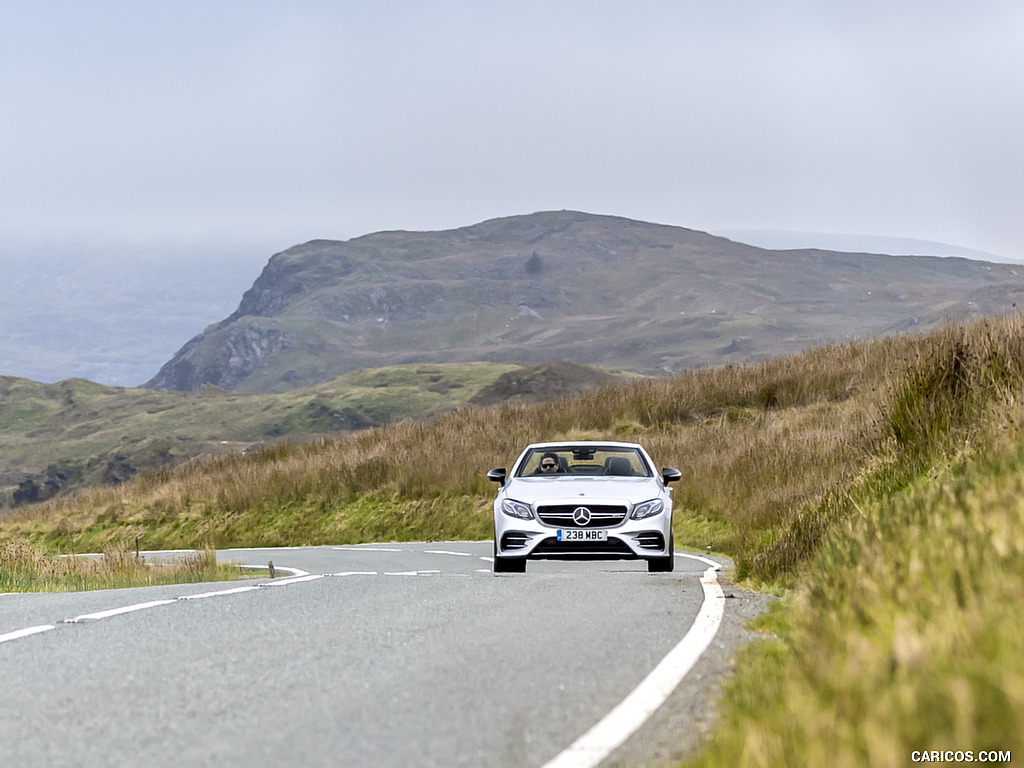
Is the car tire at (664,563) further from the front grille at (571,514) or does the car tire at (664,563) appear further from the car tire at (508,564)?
the car tire at (508,564)

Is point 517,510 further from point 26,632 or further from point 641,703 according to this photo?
point 641,703

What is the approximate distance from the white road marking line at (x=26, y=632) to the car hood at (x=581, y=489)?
6094mm

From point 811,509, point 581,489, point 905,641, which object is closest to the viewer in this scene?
point 905,641

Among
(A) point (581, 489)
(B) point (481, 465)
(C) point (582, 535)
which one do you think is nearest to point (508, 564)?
(C) point (582, 535)

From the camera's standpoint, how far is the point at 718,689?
6707mm

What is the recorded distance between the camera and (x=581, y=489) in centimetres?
1459

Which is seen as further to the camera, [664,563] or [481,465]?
[481,465]

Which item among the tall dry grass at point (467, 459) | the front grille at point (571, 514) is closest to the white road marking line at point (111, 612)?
the front grille at point (571, 514)

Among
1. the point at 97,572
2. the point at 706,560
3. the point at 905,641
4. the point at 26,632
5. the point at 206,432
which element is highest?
the point at 905,641

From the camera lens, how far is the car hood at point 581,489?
14344 mm

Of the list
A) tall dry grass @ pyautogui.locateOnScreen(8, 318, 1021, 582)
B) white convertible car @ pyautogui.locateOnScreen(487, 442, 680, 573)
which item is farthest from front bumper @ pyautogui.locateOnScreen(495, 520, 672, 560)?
tall dry grass @ pyautogui.locateOnScreen(8, 318, 1021, 582)

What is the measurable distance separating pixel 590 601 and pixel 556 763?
5833 millimetres

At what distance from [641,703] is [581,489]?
8314 mm

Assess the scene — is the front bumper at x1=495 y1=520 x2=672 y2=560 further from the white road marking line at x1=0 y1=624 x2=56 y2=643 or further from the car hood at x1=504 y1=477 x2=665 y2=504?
the white road marking line at x1=0 y1=624 x2=56 y2=643
